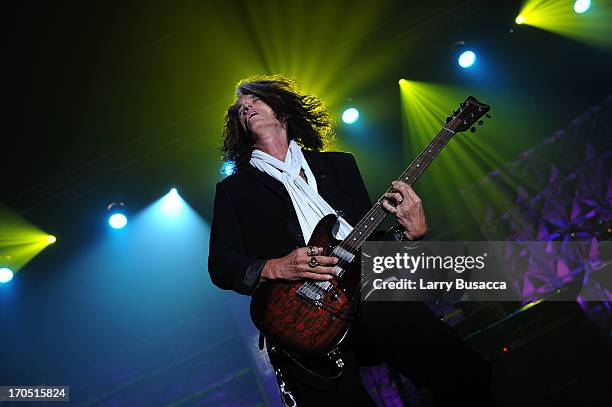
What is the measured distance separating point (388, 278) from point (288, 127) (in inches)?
58.2

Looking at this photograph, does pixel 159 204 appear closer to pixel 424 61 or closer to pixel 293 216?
pixel 424 61

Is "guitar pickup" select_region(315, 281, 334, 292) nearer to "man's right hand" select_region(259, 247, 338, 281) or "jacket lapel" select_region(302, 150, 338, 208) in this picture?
"man's right hand" select_region(259, 247, 338, 281)

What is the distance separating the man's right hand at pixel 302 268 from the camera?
2.12m

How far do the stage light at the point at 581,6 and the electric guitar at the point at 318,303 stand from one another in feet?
22.1

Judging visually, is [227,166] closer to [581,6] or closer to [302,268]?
[302,268]

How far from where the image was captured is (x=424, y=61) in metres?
7.80

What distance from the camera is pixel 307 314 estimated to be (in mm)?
2117

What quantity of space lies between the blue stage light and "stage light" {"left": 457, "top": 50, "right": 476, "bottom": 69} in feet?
20.2

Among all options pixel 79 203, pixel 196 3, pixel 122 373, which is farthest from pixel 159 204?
pixel 196 3

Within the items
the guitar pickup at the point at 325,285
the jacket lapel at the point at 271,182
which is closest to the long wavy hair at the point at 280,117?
the jacket lapel at the point at 271,182

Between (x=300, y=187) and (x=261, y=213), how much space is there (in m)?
0.25

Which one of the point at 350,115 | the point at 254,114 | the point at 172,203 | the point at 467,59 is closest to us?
the point at 254,114

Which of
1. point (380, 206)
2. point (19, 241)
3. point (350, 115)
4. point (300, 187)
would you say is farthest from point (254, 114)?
point (19, 241)

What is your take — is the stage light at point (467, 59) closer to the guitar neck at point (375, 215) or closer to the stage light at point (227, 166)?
the stage light at point (227, 166)
